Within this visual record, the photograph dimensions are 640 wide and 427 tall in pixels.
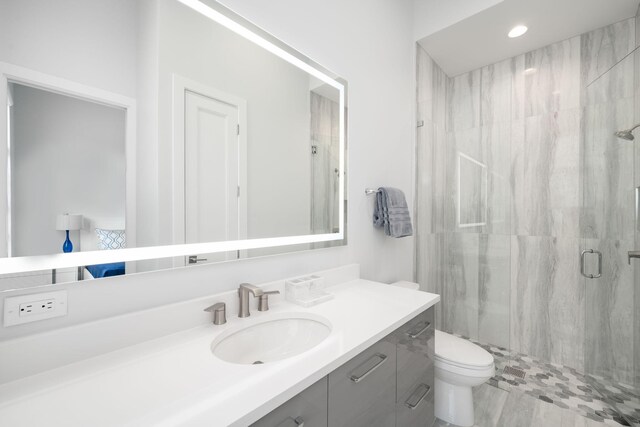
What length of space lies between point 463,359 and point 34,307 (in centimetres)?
177

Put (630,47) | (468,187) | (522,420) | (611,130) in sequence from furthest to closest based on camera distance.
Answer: (468,187) → (630,47) → (611,130) → (522,420)

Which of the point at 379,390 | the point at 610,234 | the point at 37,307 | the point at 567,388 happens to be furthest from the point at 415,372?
the point at 610,234

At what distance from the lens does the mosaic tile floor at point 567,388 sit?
166 centimetres

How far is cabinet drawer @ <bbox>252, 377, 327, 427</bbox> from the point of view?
620mm

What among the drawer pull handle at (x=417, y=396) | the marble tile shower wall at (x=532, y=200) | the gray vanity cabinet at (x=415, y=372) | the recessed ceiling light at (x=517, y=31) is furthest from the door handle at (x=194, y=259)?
the recessed ceiling light at (x=517, y=31)

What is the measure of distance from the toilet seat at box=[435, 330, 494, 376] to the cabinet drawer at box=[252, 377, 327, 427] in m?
1.06

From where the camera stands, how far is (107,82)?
2.77 feet

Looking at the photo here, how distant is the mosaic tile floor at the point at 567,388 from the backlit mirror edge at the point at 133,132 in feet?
5.57

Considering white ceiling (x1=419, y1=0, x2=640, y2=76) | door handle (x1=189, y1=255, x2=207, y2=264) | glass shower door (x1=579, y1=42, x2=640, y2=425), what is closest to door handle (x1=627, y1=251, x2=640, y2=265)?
glass shower door (x1=579, y1=42, x2=640, y2=425)

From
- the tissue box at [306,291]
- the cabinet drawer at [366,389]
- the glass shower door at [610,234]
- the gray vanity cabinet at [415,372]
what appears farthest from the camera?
the glass shower door at [610,234]

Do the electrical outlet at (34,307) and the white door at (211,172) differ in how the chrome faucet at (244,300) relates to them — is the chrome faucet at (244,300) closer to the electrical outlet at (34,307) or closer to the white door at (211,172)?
the white door at (211,172)

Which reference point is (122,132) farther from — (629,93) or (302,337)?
(629,93)

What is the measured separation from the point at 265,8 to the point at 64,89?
0.86 m

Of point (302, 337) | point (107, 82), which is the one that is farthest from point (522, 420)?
point (107, 82)
